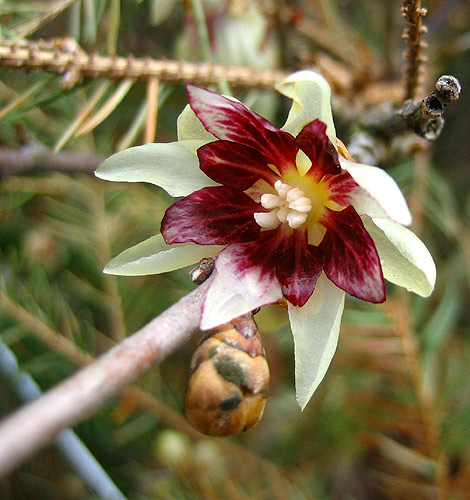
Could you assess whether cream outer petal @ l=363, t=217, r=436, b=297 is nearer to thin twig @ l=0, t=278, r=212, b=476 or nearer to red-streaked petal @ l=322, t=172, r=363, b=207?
red-streaked petal @ l=322, t=172, r=363, b=207

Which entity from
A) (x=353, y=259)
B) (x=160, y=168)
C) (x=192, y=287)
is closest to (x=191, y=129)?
(x=160, y=168)

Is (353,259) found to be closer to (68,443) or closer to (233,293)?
(233,293)

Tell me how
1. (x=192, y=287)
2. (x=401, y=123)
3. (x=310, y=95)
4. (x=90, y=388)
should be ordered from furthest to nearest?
(x=192, y=287)
(x=401, y=123)
(x=310, y=95)
(x=90, y=388)

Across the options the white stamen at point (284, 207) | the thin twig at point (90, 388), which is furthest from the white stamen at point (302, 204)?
the thin twig at point (90, 388)

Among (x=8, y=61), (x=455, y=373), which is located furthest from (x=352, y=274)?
(x=455, y=373)

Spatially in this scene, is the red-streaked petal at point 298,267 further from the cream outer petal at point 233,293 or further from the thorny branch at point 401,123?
the thorny branch at point 401,123

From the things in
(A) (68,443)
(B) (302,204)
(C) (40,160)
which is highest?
(B) (302,204)
